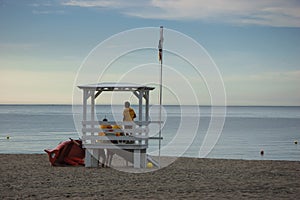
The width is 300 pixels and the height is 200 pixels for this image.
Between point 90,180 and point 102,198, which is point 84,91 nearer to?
point 90,180

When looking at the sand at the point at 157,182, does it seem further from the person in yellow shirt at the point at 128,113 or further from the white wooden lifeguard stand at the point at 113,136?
the person in yellow shirt at the point at 128,113

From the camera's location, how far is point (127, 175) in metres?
15.2

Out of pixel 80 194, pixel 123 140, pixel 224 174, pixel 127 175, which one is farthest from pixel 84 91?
pixel 80 194

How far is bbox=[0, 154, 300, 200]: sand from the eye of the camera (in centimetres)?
1194

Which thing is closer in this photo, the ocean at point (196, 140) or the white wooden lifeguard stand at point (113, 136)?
the white wooden lifeguard stand at point (113, 136)

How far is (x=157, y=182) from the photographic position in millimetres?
13836

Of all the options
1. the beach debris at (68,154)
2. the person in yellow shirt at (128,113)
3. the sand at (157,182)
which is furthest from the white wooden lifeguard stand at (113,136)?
the beach debris at (68,154)

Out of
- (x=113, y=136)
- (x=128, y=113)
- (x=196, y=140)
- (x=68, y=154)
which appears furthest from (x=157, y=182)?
(x=196, y=140)

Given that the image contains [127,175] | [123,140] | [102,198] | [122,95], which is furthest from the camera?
[122,95]

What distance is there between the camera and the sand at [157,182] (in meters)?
11.9

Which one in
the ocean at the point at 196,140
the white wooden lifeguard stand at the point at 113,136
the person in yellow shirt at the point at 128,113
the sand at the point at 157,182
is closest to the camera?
the sand at the point at 157,182

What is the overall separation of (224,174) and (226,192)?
338 centimetres

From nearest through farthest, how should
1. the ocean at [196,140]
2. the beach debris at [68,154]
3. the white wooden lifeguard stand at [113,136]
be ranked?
the white wooden lifeguard stand at [113,136] → the beach debris at [68,154] → the ocean at [196,140]

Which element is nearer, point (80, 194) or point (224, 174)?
point (80, 194)
